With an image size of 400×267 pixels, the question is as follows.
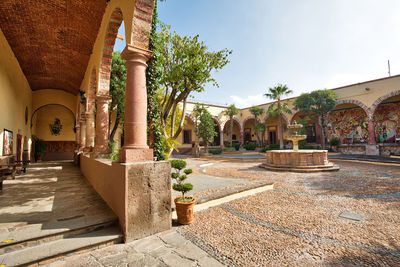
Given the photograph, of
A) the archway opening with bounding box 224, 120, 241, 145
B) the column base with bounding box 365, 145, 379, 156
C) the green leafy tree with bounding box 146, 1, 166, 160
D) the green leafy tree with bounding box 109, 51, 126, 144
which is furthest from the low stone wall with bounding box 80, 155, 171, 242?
the archway opening with bounding box 224, 120, 241, 145

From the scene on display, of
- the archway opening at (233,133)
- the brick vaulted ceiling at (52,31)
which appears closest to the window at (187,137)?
the archway opening at (233,133)

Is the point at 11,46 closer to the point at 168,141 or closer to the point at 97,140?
the point at 97,140

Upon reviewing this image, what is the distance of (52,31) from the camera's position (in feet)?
21.0

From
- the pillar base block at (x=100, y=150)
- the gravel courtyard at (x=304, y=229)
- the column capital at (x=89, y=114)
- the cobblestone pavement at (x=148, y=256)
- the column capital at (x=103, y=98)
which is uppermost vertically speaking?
the column capital at (x=103, y=98)

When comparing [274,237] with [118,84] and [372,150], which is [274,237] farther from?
[372,150]

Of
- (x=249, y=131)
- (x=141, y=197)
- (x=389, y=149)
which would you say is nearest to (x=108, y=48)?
(x=141, y=197)

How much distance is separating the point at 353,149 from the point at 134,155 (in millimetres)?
19979

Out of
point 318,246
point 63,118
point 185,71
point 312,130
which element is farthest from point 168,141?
point 312,130

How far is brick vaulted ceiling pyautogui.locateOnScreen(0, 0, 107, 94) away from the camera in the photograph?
5305mm

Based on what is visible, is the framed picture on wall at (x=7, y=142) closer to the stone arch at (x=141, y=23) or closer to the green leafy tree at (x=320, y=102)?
the stone arch at (x=141, y=23)

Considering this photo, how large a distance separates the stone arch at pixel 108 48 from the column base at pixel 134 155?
3.73 metres

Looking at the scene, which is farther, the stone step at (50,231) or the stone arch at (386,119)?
the stone arch at (386,119)

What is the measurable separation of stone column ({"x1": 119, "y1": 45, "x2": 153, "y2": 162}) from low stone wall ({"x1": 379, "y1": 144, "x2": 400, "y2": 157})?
62.4 ft

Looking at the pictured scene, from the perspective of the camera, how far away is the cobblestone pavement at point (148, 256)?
2090 mm
